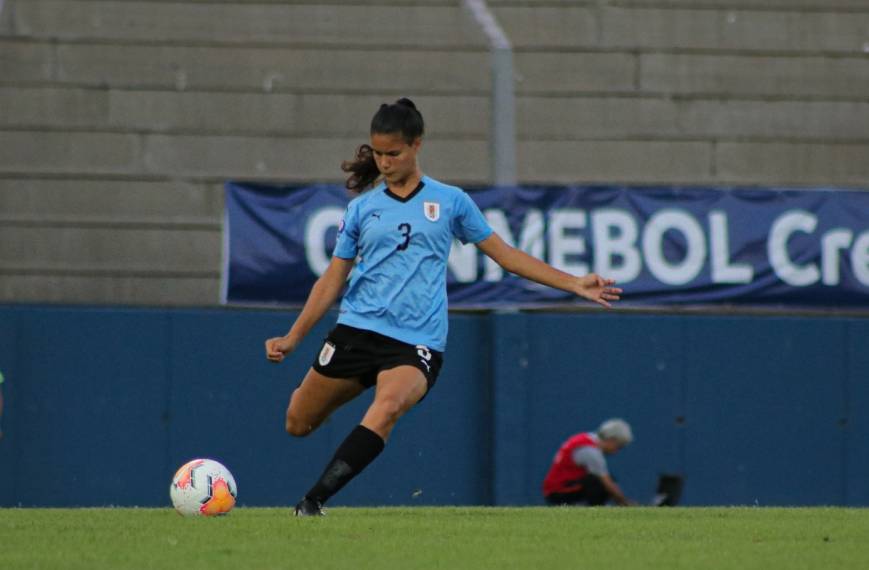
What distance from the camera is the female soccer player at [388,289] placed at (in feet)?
24.1

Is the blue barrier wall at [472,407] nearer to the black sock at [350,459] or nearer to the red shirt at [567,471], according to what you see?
the red shirt at [567,471]

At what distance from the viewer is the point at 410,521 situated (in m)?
7.76

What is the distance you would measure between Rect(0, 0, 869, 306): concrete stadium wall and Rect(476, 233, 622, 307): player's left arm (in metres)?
7.74

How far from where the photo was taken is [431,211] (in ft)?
24.7

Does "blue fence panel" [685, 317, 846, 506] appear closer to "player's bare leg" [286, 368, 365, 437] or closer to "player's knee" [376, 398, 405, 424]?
"player's bare leg" [286, 368, 365, 437]

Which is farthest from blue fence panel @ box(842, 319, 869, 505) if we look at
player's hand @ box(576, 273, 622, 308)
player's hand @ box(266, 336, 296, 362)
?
player's hand @ box(266, 336, 296, 362)

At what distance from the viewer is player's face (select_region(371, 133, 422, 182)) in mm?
7312

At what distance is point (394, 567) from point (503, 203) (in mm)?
9331

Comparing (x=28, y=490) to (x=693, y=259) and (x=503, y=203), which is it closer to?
(x=503, y=203)

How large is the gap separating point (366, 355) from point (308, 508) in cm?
76

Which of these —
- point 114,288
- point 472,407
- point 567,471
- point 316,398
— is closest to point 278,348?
point 316,398

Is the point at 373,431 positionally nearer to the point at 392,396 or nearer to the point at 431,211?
the point at 392,396

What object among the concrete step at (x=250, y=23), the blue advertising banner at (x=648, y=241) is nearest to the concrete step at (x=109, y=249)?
the blue advertising banner at (x=648, y=241)

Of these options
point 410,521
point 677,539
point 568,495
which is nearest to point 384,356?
point 410,521
